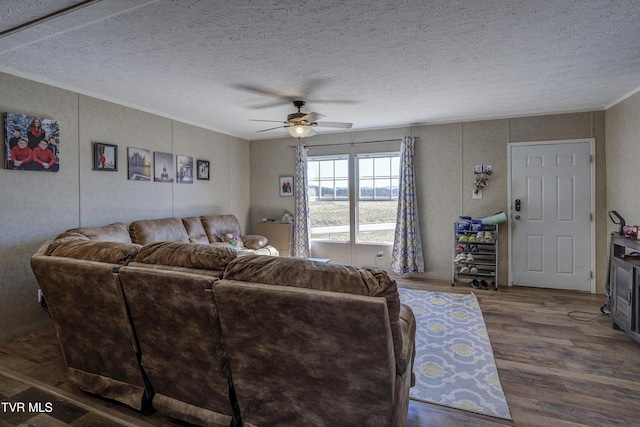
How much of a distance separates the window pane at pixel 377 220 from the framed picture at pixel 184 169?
9.15 ft

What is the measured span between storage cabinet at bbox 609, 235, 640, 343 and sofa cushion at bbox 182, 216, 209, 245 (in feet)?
15.2

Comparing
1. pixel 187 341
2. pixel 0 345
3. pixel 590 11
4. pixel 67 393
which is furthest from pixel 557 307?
→ pixel 0 345

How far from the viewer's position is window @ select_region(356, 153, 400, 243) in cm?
527

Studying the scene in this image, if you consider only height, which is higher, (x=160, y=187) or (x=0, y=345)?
(x=160, y=187)

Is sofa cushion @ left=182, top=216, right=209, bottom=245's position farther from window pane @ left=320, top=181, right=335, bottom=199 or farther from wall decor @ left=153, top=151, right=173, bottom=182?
window pane @ left=320, top=181, right=335, bottom=199

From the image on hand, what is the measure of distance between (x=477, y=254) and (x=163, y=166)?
4637mm

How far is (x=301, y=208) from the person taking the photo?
222 inches

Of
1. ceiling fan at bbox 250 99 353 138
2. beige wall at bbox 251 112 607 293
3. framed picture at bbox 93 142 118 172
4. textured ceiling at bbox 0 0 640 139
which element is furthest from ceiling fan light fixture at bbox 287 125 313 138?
framed picture at bbox 93 142 118 172

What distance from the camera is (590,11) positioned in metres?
1.95

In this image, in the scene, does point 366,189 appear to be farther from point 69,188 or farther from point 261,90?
point 69,188

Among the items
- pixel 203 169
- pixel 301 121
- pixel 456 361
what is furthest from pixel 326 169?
pixel 456 361

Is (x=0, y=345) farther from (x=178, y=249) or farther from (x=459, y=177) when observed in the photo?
(x=459, y=177)

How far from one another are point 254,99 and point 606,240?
4.84 m

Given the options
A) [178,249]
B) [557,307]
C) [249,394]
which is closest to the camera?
[249,394]
